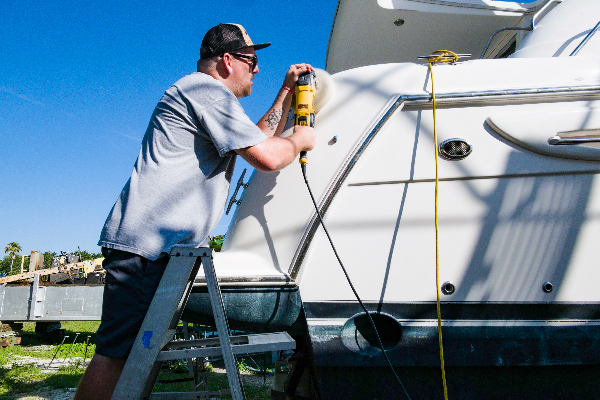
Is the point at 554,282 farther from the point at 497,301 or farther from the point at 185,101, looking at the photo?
the point at 185,101

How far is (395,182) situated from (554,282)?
2.44 ft

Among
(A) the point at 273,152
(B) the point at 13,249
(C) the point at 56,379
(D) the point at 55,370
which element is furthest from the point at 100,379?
(B) the point at 13,249

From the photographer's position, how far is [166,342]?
1.37 m

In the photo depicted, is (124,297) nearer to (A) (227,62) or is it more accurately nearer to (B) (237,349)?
(B) (237,349)

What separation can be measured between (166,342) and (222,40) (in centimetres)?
120

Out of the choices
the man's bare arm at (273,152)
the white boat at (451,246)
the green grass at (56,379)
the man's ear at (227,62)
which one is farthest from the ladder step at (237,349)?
the green grass at (56,379)

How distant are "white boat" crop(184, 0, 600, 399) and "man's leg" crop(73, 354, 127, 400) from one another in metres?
0.45

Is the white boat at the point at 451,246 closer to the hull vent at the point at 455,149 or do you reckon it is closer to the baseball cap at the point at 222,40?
the hull vent at the point at 455,149

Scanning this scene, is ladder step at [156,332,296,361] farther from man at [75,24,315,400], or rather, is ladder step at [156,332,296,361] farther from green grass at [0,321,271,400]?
green grass at [0,321,271,400]

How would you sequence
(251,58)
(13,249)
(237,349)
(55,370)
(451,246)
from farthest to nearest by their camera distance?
(13,249) < (55,370) < (251,58) < (451,246) < (237,349)

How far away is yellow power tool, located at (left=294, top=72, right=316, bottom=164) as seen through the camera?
184 centimetres

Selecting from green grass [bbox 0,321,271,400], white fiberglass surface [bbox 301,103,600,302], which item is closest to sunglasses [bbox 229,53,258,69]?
white fiberglass surface [bbox 301,103,600,302]

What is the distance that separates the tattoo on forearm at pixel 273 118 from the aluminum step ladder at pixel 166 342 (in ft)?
2.70

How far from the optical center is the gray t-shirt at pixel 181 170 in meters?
1.46
